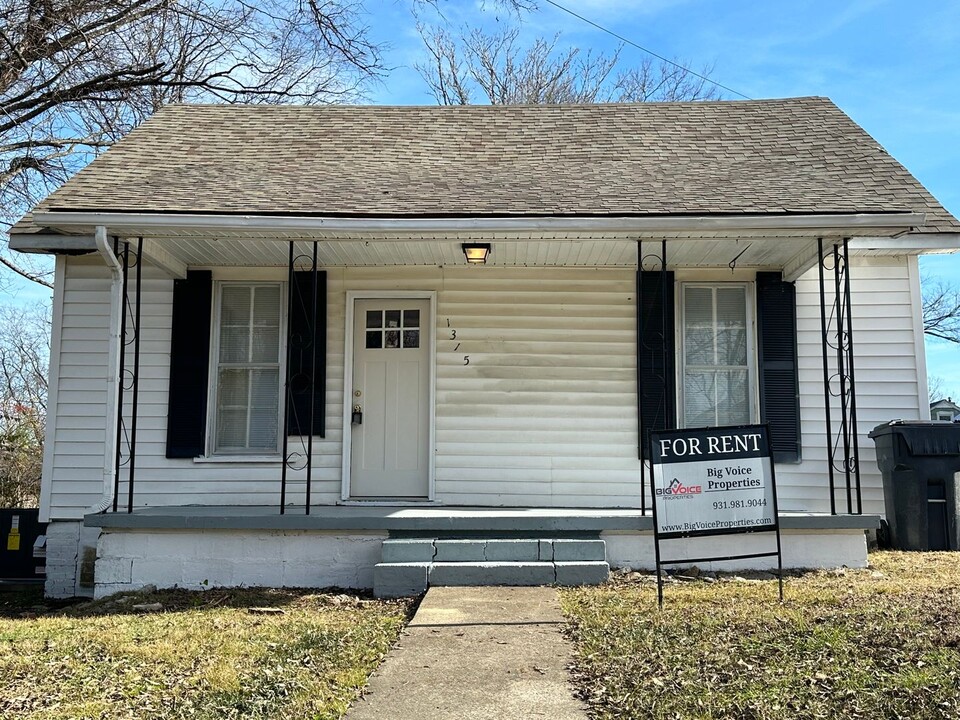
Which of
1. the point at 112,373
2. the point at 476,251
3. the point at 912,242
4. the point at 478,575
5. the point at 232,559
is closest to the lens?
the point at 478,575

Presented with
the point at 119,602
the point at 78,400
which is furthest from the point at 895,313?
the point at 78,400

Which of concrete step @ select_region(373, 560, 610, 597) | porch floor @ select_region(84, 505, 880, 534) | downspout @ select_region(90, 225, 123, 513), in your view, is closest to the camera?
concrete step @ select_region(373, 560, 610, 597)

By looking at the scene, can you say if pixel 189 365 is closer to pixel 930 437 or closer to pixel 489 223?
pixel 489 223

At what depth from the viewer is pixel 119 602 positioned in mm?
6680

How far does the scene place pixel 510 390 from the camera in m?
8.55

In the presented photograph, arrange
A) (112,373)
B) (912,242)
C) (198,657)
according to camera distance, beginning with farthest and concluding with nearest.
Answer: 1. (912,242)
2. (112,373)
3. (198,657)

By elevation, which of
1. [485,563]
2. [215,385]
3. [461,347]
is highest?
[461,347]

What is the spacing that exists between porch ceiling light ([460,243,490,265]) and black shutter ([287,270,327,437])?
1.65 metres

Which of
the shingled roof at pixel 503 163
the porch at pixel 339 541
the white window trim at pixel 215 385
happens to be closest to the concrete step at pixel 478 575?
the porch at pixel 339 541

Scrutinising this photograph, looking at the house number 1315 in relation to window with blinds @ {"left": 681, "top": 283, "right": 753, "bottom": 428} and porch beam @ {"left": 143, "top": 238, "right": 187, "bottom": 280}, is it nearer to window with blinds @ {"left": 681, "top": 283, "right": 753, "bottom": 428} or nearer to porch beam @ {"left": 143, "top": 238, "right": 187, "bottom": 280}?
window with blinds @ {"left": 681, "top": 283, "right": 753, "bottom": 428}

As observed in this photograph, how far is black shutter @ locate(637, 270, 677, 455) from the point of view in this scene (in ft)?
27.1

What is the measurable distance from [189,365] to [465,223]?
332cm

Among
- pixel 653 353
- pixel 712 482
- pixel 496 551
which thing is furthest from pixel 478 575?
pixel 653 353

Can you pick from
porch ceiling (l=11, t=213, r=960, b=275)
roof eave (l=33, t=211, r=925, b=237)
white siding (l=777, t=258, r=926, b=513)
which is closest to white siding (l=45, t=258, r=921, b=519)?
white siding (l=777, t=258, r=926, b=513)
